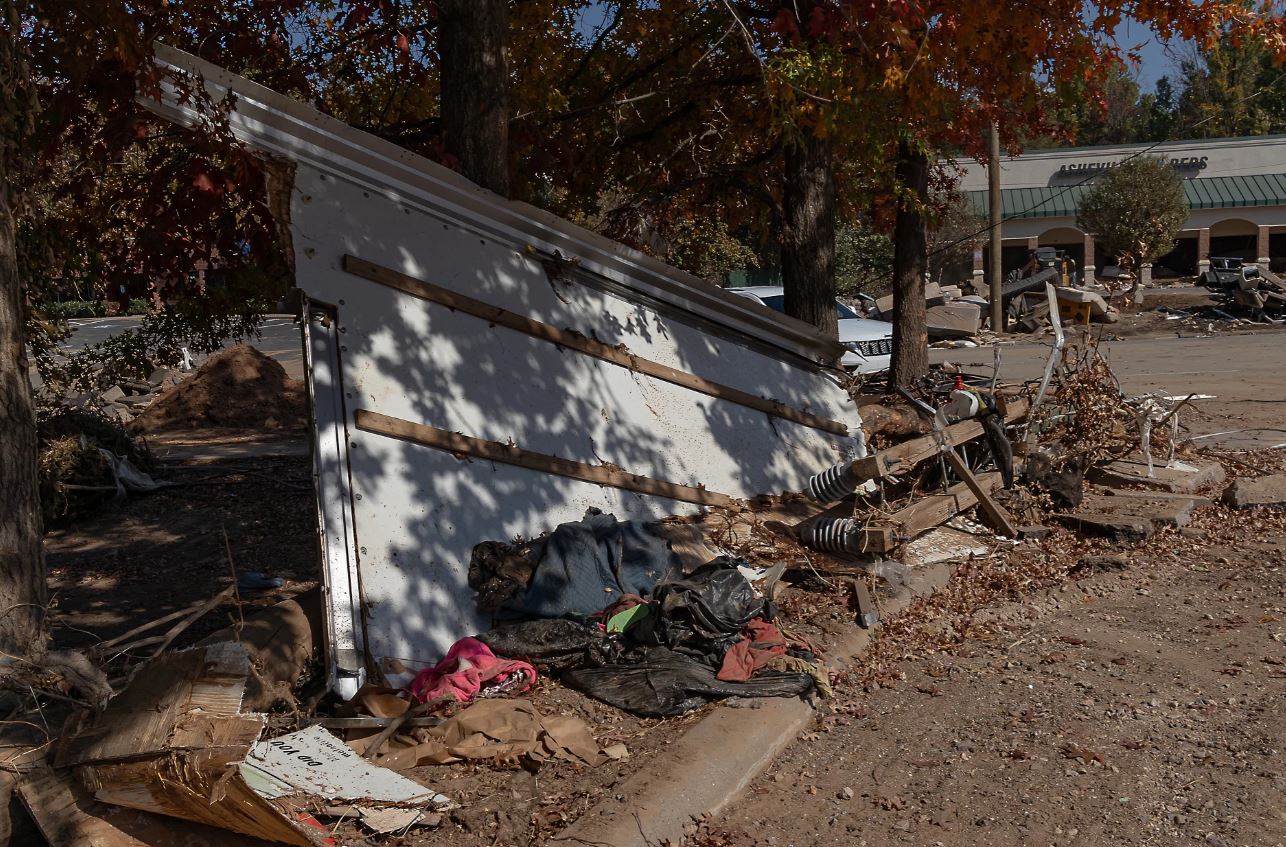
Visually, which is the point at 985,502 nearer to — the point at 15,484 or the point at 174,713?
the point at 174,713

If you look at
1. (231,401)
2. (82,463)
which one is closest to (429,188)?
(82,463)

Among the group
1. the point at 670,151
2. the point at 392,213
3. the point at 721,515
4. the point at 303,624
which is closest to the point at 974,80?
the point at 670,151

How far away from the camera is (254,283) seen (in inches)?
322

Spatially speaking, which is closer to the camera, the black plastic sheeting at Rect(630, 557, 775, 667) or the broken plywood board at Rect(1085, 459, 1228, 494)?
the black plastic sheeting at Rect(630, 557, 775, 667)

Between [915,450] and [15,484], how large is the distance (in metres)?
5.51

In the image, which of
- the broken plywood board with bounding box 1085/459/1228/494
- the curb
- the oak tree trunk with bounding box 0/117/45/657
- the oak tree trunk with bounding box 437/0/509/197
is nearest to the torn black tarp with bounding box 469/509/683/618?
the curb

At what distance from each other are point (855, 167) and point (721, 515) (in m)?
5.09

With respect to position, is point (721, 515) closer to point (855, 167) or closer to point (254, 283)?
point (254, 283)

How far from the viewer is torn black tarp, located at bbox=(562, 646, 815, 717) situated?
210 inches

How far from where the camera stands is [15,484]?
15.0ft

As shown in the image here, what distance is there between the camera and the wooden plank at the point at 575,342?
20.7ft

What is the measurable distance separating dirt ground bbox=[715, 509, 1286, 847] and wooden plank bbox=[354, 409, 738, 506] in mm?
2129

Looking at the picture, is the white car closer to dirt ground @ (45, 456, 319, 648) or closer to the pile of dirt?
the pile of dirt

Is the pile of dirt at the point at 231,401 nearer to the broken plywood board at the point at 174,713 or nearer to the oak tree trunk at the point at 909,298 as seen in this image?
the oak tree trunk at the point at 909,298
